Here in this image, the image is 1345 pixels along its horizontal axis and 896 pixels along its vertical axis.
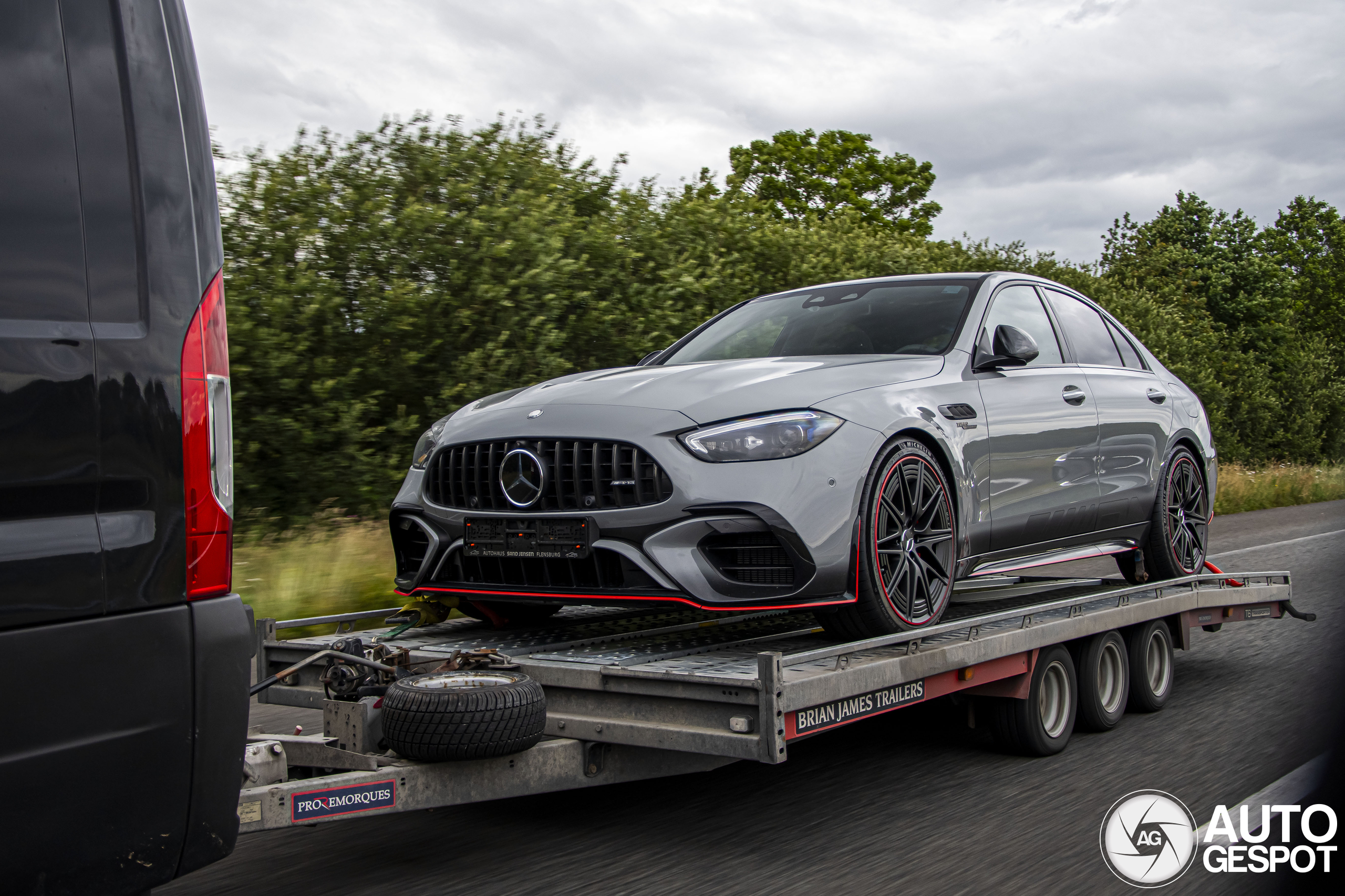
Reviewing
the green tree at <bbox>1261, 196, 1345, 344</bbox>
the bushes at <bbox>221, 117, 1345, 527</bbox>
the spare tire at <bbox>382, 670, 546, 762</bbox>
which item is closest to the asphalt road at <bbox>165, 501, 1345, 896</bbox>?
the spare tire at <bbox>382, 670, 546, 762</bbox>

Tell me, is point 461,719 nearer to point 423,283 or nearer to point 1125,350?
point 1125,350

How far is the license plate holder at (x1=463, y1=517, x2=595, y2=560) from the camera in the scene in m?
4.14

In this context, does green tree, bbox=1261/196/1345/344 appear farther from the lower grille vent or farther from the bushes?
the lower grille vent

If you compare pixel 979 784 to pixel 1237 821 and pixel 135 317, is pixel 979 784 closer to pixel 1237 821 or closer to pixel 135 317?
pixel 1237 821

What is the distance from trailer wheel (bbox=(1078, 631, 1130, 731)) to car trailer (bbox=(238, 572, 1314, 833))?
2 centimetres

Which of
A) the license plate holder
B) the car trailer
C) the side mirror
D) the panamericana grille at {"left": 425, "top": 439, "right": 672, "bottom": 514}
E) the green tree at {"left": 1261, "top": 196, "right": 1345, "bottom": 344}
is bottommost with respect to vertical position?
the car trailer

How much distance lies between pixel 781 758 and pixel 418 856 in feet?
4.10

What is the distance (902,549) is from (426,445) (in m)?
2.00

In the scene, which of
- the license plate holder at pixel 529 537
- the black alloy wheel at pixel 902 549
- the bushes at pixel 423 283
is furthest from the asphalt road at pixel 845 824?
the bushes at pixel 423 283

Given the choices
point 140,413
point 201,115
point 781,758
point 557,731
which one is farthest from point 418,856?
point 201,115

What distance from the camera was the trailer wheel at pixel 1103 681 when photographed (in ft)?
17.3

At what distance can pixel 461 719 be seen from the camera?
3150mm

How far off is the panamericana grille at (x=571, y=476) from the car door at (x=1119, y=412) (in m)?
2.87

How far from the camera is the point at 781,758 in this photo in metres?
3.36
